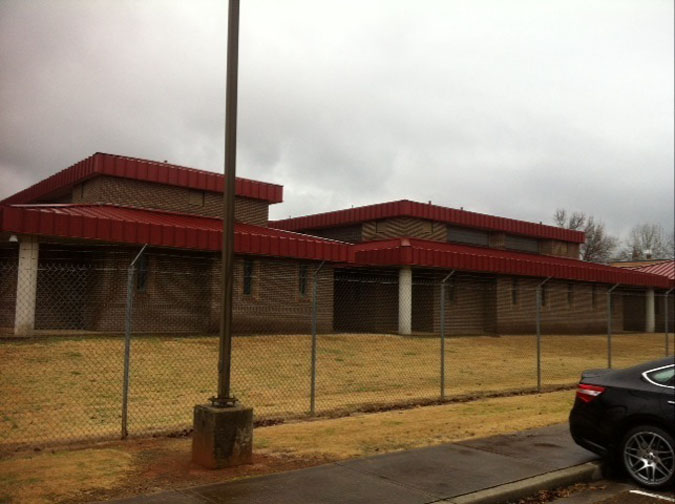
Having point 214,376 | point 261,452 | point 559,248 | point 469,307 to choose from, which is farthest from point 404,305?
point 261,452

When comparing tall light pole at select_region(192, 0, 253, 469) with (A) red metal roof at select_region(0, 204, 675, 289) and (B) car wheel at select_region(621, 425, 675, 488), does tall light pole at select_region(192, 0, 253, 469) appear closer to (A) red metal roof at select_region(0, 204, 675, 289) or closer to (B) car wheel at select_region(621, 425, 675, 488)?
(B) car wheel at select_region(621, 425, 675, 488)

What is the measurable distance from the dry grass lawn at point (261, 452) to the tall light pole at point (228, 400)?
18 cm

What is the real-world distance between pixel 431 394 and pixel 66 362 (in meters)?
8.27

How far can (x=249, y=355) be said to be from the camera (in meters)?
17.0

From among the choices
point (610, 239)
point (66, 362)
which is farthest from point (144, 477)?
point (610, 239)

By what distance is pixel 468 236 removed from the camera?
3569 cm

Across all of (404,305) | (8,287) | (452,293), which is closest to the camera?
(8,287)

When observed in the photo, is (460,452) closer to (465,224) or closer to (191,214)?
(191,214)

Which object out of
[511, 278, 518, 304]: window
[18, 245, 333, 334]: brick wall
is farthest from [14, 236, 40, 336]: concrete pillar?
[511, 278, 518, 304]: window

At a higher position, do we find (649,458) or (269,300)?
(269,300)

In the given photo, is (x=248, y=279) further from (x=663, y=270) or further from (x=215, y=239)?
(x=663, y=270)

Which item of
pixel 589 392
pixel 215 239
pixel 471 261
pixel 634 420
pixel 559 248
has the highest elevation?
pixel 559 248

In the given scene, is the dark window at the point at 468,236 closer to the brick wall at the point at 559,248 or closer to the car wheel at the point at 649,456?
the brick wall at the point at 559,248

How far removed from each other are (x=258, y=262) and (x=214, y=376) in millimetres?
9007
